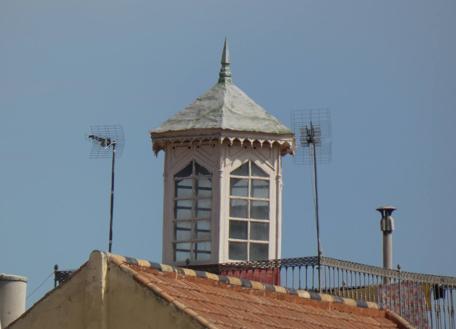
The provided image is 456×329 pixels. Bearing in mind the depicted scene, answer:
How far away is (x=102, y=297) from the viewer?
23984 millimetres

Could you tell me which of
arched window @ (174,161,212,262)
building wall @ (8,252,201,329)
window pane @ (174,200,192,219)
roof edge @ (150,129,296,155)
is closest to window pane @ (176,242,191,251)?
arched window @ (174,161,212,262)

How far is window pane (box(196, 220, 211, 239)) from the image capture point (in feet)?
124

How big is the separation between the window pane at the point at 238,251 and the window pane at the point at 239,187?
96cm

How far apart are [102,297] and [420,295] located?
14192 mm

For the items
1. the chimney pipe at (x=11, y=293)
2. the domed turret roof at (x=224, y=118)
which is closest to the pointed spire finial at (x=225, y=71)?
the domed turret roof at (x=224, y=118)

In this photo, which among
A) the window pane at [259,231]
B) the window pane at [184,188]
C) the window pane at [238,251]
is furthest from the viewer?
the window pane at [184,188]

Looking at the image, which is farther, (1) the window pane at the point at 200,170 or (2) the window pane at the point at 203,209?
(1) the window pane at the point at 200,170

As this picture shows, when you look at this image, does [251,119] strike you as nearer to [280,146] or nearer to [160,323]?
[280,146]

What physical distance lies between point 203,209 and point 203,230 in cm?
38

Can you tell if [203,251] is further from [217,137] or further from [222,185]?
[217,137]

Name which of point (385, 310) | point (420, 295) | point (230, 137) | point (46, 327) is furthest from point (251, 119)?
point (46, 327)

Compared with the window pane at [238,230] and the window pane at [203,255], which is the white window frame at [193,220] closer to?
the window pane at [203,255]

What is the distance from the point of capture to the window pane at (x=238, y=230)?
37.8 m

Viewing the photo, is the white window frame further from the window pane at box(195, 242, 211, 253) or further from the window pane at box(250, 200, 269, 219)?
the window pane at box(250, 200, 269, 219)
